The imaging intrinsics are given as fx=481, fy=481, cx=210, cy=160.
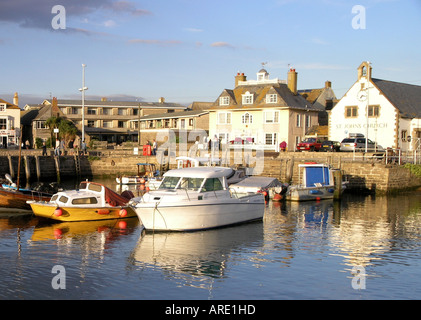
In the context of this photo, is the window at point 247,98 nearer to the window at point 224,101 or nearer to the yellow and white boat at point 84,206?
the window at point 224,101

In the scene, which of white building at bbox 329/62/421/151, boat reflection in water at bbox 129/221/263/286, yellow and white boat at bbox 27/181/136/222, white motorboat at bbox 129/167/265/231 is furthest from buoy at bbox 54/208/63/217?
white building at bbox 329/62/421/151

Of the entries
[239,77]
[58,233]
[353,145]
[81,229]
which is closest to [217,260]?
[81,229]

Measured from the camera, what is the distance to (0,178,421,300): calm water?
49.9ft

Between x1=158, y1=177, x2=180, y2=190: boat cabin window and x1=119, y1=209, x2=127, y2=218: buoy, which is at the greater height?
x1=158, y1=177, x2=180, y2=190: boat cabin window

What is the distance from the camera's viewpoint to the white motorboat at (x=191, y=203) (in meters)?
22.1

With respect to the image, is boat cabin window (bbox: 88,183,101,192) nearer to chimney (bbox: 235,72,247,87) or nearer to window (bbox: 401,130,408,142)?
window (bbox: 401,130,408,142)

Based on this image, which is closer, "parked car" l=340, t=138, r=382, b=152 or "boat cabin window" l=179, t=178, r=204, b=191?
"boat cabin window" l=179, t=178, r=204, b=191

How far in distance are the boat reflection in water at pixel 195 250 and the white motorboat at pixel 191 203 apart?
50 centimetres

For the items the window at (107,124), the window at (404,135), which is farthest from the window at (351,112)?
the window at (107,124)

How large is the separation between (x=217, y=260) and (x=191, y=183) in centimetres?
565

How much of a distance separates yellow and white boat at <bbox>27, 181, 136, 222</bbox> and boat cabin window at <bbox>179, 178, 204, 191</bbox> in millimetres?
4441

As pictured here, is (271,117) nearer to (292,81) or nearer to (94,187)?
(292,81)

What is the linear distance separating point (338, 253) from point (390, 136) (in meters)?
37.5
